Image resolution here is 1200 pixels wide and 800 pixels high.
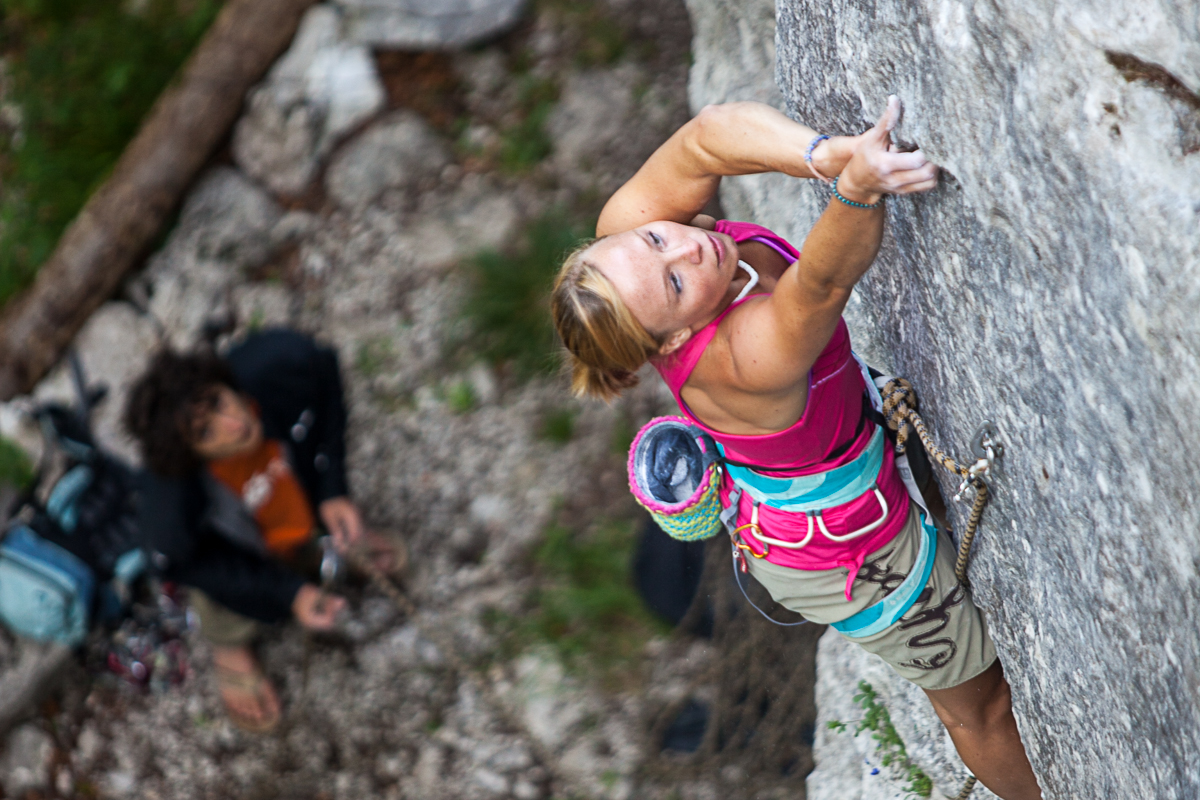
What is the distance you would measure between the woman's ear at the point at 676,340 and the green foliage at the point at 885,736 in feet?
5.40

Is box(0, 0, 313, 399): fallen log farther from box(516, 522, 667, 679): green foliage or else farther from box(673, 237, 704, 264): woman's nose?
box(673, 237, 704, 264): woman's nose

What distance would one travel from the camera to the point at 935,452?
2229 millimetres

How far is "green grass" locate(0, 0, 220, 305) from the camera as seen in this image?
21.2ft

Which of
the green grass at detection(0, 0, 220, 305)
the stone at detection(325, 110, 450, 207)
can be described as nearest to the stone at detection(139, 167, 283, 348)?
the stone at detection(325, 110, 450, 207)

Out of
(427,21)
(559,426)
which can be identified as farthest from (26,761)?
(427,21)

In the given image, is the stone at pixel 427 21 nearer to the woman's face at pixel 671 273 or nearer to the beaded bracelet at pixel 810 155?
the woman's face at pixel 671 273

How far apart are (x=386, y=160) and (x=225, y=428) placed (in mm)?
2676

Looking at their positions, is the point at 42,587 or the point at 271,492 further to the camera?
the point at 42,587

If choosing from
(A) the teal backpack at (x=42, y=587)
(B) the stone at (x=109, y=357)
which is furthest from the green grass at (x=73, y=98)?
(A) the teal backpack at (x=42, y=587)

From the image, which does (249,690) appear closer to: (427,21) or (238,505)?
(238,505)

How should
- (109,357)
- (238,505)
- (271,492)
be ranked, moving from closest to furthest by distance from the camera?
1. (238,505)
2. (271,492)
3. (109,357)

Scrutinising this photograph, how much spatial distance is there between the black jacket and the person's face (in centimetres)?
18

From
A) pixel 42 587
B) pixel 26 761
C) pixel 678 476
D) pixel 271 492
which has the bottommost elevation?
pixel 26 761

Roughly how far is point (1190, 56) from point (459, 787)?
4.54 m
